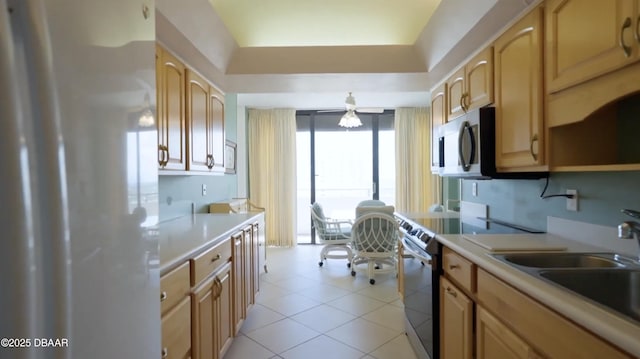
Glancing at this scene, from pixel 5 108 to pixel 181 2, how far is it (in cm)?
162

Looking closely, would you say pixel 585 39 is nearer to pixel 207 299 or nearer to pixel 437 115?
pixel 437 115

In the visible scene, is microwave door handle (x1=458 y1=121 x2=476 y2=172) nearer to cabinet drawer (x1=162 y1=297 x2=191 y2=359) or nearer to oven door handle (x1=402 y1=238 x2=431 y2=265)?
oven door handle (x1=402 y1=238 x2=431 y2=265)

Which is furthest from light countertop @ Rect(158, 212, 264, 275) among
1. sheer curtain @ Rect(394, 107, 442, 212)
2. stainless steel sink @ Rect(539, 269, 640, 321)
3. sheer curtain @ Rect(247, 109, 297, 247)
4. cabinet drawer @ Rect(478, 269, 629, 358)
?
sheer curtain @ Rect(394, 107, 442, 212)

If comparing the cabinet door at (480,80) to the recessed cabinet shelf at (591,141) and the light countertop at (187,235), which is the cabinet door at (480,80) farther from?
the light countertop at (187,235)

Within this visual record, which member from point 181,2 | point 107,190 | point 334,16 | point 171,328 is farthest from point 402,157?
point 107,190

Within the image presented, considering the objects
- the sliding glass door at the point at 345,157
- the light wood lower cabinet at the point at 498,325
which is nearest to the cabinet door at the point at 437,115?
the light wood lower cabinet at the point at 498,325

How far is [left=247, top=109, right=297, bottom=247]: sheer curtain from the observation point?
5.49m

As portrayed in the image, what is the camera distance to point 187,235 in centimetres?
193

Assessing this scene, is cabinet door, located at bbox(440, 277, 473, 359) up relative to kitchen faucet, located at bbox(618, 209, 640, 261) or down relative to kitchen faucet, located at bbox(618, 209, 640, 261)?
down

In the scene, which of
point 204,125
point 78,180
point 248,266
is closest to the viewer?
point 78,180

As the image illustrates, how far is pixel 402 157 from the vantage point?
5.57 meters

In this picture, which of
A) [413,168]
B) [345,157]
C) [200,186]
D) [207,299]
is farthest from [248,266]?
[413,168]

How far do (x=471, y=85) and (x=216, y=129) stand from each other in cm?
205

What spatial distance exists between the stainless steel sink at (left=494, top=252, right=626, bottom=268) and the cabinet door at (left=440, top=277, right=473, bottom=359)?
0.90ft
